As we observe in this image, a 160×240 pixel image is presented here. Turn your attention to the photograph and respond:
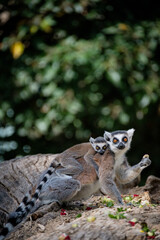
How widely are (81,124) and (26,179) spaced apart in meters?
2.82

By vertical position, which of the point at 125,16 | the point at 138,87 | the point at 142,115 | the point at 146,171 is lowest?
the point at 146,171

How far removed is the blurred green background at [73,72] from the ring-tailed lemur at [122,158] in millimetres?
2260

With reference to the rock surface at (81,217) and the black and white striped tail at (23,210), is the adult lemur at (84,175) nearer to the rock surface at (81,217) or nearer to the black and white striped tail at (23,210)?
the black and white striped tail at (23,210)

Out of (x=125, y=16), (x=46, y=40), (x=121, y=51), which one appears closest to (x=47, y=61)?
(x=46, y=40)

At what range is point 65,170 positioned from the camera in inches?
189

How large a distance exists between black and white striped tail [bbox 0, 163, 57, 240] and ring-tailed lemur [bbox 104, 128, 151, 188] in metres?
0.82

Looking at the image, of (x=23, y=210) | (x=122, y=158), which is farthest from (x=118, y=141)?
(x=23, y=210)

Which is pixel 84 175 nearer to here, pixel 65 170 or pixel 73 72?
pixel 65 170

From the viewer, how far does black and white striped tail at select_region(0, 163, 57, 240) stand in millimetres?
3875

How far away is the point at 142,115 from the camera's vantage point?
27.1ft

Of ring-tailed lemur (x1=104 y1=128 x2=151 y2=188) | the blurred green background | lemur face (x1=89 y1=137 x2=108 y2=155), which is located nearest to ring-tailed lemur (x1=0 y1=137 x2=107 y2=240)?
lemur face (x1=89 y1=137 x2=108 y2=155)

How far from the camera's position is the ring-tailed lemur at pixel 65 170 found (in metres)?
4.18

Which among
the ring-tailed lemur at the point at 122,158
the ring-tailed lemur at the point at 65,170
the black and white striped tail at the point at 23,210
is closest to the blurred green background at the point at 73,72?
the ring-tailed lemur at the point at 122,158

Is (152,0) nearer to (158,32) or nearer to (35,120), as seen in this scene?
(158,32)
